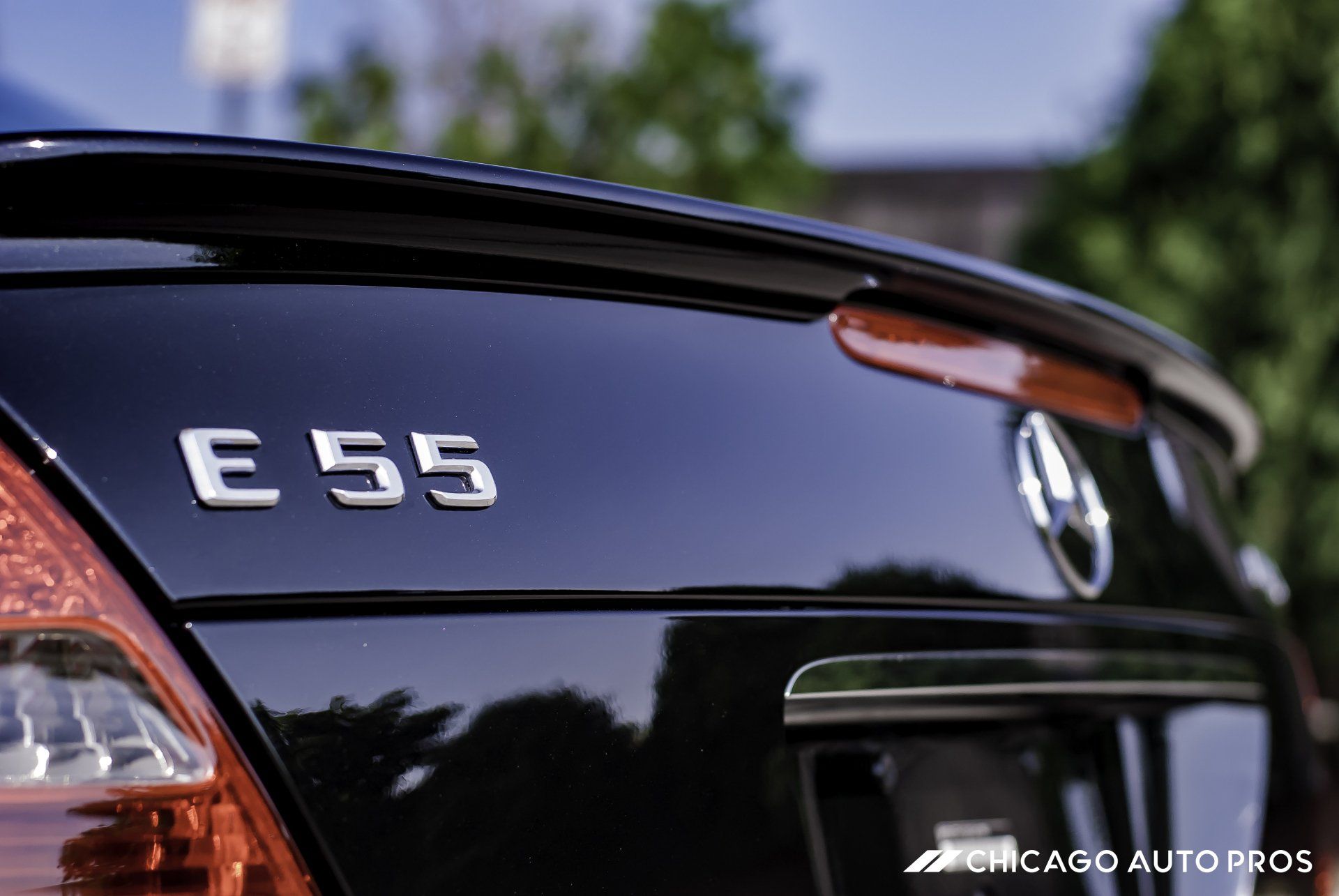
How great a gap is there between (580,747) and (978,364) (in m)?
0.65

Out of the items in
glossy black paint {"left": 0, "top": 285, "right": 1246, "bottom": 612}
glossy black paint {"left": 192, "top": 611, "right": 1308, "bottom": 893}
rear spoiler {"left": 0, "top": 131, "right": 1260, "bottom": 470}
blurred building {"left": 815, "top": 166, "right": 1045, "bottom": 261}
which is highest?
rear spoiler {"left": 0, "top": 131, "right": 1260, "bottom": 470}

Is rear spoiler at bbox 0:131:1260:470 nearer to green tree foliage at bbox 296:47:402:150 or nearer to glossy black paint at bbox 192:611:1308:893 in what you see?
glossy black paint at bbox 192:611:1308:893

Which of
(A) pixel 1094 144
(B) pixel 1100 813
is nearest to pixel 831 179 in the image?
(A) pixel 1094 144

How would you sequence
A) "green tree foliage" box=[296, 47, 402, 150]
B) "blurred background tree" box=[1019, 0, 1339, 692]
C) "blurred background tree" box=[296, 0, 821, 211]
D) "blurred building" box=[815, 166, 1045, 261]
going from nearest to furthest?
"blurred background tree" box=[1019, 0, 1339, 692]
"blurred background tree" box=[296, 0, 821, 211]
"green tree foliage" box=[296, 47, 402, 150]
"blurred building" box=[815, 166, 1045, 261]

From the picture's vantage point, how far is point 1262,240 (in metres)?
6.09

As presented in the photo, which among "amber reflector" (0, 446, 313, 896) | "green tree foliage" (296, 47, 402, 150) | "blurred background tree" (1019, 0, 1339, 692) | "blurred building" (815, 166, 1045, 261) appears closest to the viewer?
"amber reflector" (0, 446, 313, 896)

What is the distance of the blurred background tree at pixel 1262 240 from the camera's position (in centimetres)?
596

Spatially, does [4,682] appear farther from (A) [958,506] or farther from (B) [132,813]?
(A) [958,506]

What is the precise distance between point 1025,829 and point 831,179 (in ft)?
46.9

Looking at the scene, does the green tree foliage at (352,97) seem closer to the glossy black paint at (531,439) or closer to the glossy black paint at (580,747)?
the glossy black paint at (531,439)

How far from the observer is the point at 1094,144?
6.95m

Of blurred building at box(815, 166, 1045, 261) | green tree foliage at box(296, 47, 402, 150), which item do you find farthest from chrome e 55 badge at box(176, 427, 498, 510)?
blurred building at box(815, 166, 1045, 261)

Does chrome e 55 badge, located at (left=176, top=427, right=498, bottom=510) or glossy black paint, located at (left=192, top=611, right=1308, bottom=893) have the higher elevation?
chrome e 55 badge, located at (left=176, top=427, right=498, bottom=510)

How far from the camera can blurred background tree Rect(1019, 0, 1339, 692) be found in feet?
19.5
